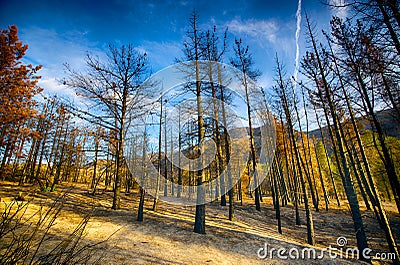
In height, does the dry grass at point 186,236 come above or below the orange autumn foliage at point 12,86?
below

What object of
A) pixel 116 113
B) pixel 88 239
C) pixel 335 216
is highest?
pixel 116 113

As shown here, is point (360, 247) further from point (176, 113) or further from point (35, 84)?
point (35, 84)

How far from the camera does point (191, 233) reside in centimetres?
839

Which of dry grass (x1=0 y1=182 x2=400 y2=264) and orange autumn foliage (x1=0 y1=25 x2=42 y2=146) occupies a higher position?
orange autumn foliage (x1=0 y1=25 x2=42 y2=146)

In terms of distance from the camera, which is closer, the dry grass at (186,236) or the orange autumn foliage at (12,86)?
the dry grass at (186,236)

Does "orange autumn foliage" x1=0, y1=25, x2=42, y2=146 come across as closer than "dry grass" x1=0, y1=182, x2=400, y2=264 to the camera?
No

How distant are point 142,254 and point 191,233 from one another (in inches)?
116

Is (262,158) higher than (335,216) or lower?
higher

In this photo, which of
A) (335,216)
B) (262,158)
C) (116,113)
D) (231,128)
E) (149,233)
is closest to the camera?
(149,233)

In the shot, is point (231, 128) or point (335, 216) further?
point (335, 216)

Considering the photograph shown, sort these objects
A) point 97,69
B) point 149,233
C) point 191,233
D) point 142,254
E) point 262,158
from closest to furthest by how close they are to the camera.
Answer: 1. point 142,254
2. point 149,233
3. point 191,233
4. point 97,69
5. point 262,158

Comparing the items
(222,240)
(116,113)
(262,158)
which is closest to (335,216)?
(262,158)

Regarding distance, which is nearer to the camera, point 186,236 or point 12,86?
point 186,236

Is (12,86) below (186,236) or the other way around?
the other way around
